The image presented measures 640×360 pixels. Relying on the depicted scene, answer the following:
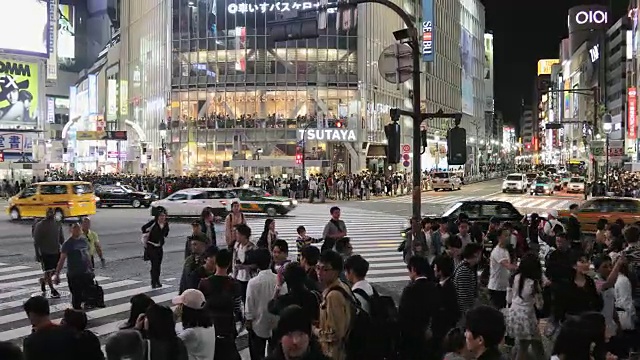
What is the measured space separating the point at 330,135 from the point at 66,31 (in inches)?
3540

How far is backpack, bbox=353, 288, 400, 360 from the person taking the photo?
5.65 m

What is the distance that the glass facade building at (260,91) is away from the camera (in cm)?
6512

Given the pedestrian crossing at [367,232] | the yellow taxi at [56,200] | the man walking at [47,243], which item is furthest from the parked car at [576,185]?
the man walking at [47,243]

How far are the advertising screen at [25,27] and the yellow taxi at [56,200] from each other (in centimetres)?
3825

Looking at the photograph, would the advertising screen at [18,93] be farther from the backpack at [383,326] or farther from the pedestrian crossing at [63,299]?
the backpack at [383,326]

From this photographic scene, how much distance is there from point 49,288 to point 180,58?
2262 inches

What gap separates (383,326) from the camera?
5793mm

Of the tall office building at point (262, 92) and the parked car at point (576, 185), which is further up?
the tall office building at point (262, 92)

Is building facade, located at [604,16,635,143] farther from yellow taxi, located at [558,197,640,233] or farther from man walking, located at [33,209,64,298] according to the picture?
man walking, located at [33,209,64,298]

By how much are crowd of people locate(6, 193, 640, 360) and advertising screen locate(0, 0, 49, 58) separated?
201 feet

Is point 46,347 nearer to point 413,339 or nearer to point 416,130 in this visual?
point 413,339

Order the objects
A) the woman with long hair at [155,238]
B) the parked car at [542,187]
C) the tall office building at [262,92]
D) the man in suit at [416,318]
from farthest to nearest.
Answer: the tall office building at [262,92] → the parked car at [542,187] → the woman with long hair at [155,238] → the man in suit at [416,318]

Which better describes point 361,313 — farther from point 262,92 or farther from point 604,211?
point 262,92

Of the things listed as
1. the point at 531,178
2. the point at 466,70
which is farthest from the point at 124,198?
the point at 466,70
